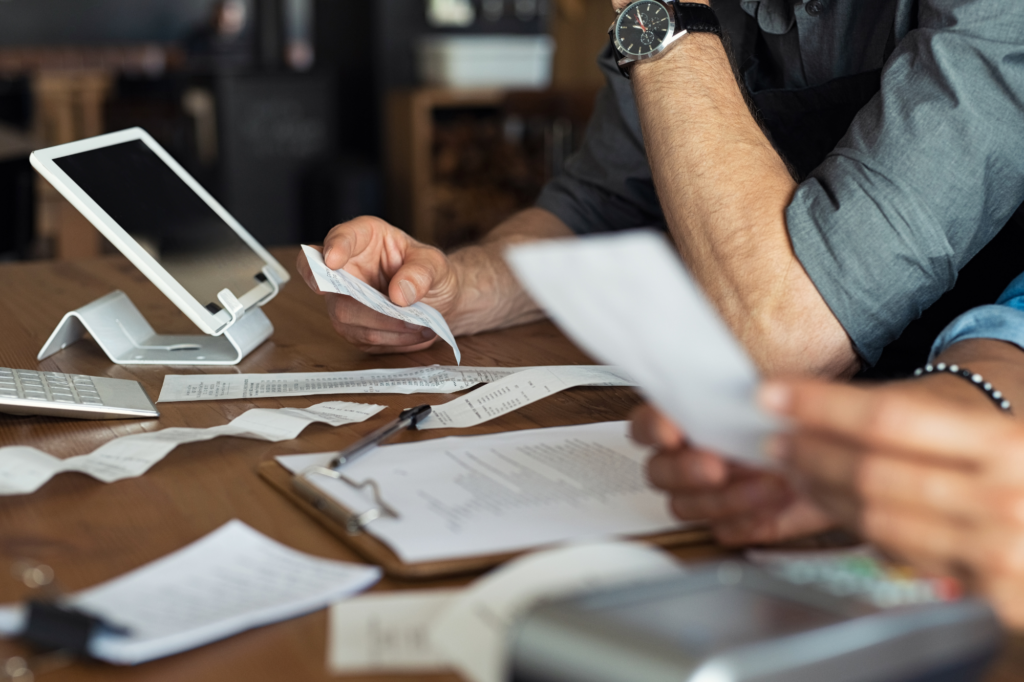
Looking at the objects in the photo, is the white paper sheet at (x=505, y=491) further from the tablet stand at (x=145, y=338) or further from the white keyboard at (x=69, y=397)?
the tablet stand at (x=145, y=338)

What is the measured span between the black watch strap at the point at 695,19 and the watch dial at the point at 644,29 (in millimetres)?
13

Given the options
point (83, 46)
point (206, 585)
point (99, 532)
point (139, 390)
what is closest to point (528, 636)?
point (206, 585)

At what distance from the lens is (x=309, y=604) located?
50 centimetres

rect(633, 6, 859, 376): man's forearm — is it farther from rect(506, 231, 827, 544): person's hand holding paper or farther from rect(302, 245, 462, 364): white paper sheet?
rect(506, 231, 827, 544): person's hand holding paper

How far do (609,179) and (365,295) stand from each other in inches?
21.1

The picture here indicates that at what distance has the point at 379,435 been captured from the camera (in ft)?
2.37

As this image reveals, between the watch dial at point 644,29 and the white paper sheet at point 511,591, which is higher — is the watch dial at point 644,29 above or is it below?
above

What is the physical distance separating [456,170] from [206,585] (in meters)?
3.44

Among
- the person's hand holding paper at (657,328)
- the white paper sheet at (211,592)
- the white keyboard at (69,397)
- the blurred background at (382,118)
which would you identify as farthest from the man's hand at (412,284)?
the blurred background at (382,118)

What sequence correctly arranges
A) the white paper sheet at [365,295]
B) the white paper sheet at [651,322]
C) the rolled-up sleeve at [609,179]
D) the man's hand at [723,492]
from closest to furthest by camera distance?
the white paper sheet at [651,322], the man's hand at [723,492], the white paper sheet at [365,295], the rolled-up sleeve at [609,179]

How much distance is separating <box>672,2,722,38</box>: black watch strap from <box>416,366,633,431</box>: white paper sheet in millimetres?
361

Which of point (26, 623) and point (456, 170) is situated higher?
point (26, 623)

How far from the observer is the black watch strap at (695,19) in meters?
Result: 1.01

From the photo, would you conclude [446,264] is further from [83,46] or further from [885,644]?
[83,46]
